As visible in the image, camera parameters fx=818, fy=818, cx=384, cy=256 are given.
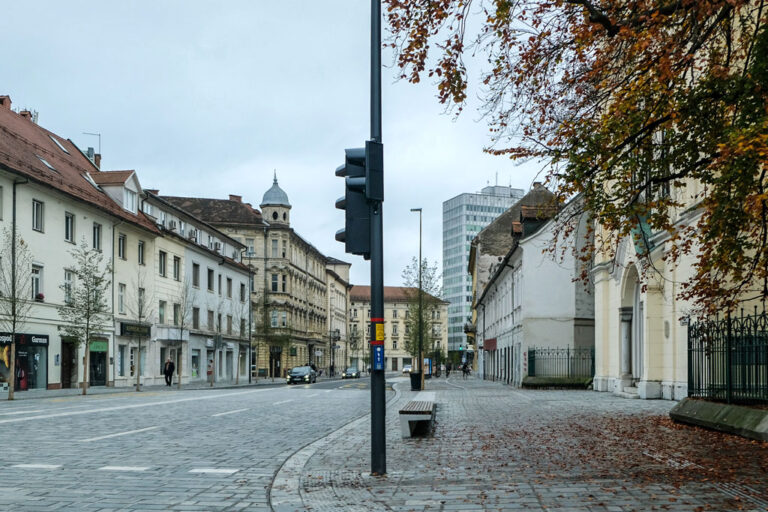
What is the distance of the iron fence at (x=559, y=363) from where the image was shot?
37844mm

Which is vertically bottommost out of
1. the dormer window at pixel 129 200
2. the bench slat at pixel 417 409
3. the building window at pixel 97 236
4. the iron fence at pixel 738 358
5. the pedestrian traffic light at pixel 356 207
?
the bench slat at pixel 417 409

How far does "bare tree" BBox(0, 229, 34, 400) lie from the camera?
2802cm

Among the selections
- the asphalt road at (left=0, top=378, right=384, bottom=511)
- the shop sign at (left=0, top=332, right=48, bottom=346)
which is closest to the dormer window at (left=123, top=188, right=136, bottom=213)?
the shop sign at (left=0, top=332, right=48, bottom=346)

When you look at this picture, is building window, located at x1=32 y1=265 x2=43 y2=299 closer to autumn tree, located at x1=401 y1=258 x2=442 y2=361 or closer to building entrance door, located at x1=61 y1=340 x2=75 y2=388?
building entrance door, located at x1=61 y1=340 x2=75 y2=388

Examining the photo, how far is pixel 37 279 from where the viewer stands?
114 feet

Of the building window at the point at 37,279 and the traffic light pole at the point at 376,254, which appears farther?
the building window at the point at 37,279

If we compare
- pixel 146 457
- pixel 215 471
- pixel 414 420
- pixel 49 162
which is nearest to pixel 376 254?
pixel 215 471

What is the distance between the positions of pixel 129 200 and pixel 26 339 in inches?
558

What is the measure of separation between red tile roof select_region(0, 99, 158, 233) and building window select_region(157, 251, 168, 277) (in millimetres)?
2637

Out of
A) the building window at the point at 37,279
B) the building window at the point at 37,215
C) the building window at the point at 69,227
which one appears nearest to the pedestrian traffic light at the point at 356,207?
the building window at the point at 37,215

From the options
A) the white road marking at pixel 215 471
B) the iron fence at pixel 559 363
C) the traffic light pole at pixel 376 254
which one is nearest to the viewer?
the traffic light pole at pixel 376 254

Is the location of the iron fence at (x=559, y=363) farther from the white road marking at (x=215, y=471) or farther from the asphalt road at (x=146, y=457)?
the white road marking at (x=215, y=471)

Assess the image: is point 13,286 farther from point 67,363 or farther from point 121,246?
point 121,246

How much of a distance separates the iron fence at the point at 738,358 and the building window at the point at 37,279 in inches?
1106
